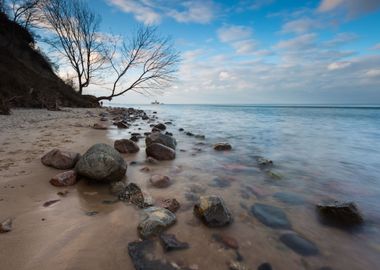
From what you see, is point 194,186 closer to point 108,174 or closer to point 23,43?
point 108,174

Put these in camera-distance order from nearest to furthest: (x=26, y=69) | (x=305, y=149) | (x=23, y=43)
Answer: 1. (x=305, y=149)
2. (x=26, y=69)
3. (x=23, y=43)

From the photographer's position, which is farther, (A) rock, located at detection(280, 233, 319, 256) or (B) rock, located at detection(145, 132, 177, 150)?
(B) rock, located at detection(145, 132, 177, 150)

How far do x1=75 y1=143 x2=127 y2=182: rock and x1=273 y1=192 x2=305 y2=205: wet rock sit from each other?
218 centimetres

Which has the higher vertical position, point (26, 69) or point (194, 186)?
point (26, 69)

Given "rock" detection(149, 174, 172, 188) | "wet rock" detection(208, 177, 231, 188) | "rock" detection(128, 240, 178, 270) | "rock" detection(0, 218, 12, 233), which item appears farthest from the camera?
"wet rock" detection(208, 177, 231, 188)

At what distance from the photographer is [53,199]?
255 centimetres

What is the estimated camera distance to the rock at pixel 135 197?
2.58 m

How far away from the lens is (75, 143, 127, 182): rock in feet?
→ 9.83

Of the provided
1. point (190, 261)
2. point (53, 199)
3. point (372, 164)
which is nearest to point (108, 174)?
point (53, 199)

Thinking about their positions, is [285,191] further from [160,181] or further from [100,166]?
[100,166]

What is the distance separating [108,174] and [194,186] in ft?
3.89

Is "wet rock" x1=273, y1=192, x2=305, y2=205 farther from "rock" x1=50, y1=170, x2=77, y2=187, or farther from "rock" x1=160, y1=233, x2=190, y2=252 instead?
"rock" x1=50, y1=170, x2=77, y2=187

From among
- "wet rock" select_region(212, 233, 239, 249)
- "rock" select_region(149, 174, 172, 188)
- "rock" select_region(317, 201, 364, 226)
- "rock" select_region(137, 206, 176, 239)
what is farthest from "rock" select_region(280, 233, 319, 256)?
"rock" select_region(149, 174, 172, 188)

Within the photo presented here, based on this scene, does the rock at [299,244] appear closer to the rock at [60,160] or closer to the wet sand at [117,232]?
the wet sand at [117,232]
